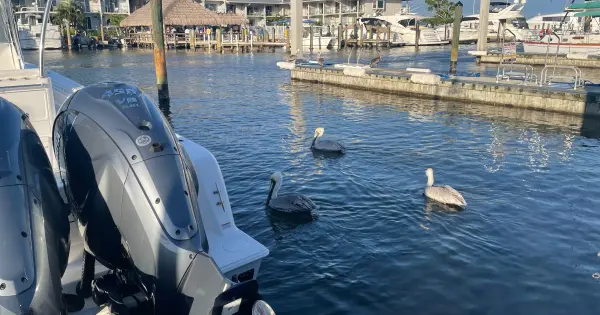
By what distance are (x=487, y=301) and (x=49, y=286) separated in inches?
245

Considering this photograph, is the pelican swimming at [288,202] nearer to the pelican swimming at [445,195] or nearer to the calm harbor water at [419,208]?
the calm harbor water at [419,208]

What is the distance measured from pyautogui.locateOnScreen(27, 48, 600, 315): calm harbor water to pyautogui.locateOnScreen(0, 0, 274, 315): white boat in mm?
2839

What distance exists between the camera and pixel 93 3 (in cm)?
8775

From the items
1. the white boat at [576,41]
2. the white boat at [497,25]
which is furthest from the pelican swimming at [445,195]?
the white boat at [497,25]

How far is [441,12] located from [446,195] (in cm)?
8837

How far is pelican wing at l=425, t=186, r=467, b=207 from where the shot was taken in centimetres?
1084


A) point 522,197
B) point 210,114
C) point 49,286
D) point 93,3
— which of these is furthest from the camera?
point 93,3

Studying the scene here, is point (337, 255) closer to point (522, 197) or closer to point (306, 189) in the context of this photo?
point (306, 189)

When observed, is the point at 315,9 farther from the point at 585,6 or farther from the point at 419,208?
the point at 419,208

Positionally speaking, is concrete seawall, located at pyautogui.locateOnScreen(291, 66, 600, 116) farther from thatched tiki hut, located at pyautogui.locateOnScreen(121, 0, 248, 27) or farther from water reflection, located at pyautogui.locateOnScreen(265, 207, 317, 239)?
thatched tiki hut, located at pyautogui.locateOnScreen(121, 0, 248, 27)

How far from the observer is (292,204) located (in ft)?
34.8

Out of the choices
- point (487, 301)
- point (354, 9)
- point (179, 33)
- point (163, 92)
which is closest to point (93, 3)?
point (179, 33)

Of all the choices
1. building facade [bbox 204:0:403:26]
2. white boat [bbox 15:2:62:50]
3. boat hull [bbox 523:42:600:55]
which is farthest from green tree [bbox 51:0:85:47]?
boat hull [bbox 523:42:600:55]

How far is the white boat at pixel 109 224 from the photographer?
4051mm
